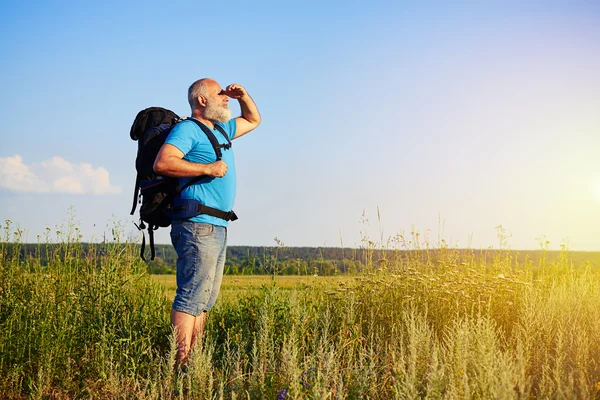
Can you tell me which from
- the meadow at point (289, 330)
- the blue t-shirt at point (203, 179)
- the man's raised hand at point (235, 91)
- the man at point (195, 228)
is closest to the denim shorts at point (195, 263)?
the man at point (195, 228)

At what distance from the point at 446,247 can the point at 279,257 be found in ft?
8.80

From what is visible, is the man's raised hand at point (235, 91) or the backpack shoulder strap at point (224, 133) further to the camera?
the man's raised hand at point (235, 91)

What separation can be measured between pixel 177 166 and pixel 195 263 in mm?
839

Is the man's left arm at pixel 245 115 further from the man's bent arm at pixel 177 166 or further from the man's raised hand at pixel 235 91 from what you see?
the man's bent arm at pixel 177 166

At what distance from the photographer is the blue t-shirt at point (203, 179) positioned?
4820 millimetres

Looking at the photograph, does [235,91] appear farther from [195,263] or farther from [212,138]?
[195,263]

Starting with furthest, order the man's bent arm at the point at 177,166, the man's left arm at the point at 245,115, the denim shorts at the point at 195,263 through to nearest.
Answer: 1. the man's left arm at the point at 245,115
2. the denim shorts at the point at 195,263
3. the man's bent arm at the point at 177,166

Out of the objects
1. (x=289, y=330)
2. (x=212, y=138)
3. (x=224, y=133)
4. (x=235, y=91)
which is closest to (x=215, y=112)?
(x=224, y=133)

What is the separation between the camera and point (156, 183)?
4.89 m

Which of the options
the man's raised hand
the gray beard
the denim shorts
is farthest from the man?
the man's raised hand

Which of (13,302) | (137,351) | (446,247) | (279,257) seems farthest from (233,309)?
(446,247)

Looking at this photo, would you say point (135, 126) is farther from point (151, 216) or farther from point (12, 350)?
point (12, 350)

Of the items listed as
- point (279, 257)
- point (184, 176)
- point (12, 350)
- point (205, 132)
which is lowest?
point (12, 350)

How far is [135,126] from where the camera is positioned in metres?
5.10
